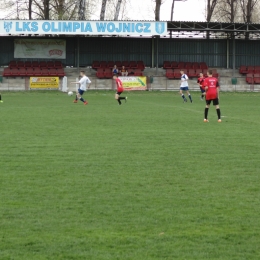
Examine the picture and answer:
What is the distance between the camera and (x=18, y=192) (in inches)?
355

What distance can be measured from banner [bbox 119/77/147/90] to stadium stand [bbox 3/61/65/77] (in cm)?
524

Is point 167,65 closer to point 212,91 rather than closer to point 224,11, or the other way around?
point 224,11

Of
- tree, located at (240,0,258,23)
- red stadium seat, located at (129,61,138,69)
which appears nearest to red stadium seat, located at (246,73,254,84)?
red stadium seat, located at (129,61,138,69)

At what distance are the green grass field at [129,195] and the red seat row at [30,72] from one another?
1249 inches

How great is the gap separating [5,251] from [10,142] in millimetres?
8835

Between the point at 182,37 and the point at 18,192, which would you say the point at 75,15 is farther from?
the point at 18,192

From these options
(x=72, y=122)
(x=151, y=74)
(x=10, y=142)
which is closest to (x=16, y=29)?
(x=151, y=74)

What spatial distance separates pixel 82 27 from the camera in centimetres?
4719

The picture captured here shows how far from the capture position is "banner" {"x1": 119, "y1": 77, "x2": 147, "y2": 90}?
46875 millimetres

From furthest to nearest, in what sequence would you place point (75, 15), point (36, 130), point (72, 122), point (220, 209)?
point (75, 15) → point (72, 122) → point (36, 130) → point (220, 209)

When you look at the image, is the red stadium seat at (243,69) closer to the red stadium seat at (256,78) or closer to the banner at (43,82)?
the red stadium seat at (256,78)

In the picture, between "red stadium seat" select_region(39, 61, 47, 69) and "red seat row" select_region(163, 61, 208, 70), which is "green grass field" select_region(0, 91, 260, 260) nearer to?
"red stadium seat" select_region(39, 61, 47, 69)

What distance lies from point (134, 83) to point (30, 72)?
8.08 metres

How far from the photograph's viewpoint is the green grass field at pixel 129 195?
650 cm
